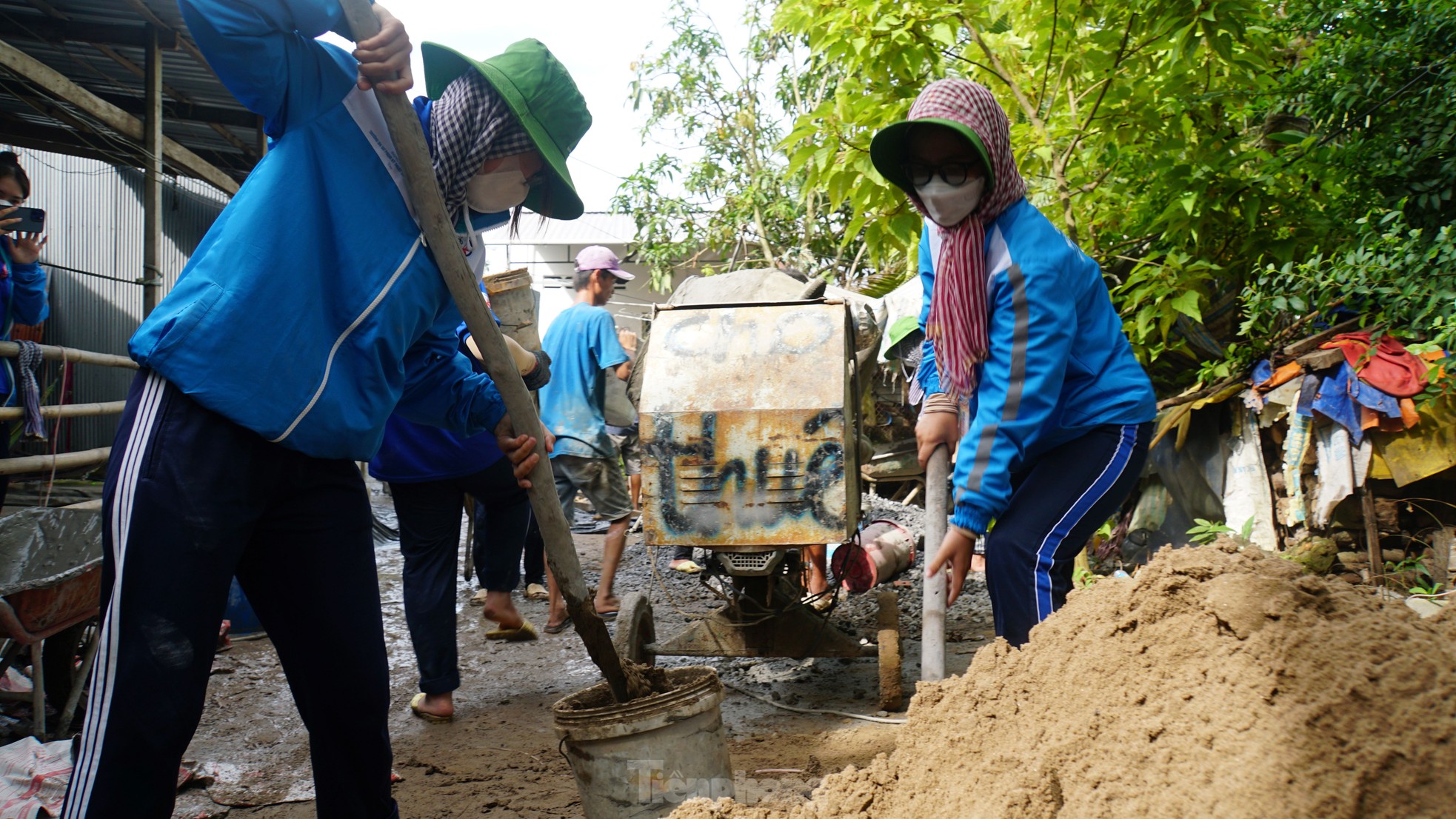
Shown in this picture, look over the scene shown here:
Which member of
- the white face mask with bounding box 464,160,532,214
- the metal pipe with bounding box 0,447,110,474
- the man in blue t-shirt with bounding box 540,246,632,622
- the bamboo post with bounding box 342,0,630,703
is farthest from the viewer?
the man in blue t-shirt with bounding box 540,246,632,622

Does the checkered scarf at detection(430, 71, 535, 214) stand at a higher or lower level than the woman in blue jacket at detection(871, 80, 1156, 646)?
higher

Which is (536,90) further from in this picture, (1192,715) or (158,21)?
(158,21)

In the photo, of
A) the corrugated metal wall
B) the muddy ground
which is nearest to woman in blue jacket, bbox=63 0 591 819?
the muddy ground

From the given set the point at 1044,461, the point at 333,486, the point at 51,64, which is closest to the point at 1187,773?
the point at 1044,461

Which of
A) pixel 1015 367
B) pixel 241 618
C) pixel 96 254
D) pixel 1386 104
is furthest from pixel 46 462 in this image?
pixel 1386 104

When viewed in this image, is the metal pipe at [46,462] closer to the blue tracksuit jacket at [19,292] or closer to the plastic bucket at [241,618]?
the blue tracksuit jacket at [19,292]

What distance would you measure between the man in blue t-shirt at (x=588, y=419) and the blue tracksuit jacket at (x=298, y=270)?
387 cm

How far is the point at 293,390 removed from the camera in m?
1.84

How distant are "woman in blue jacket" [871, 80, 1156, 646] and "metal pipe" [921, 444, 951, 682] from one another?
26 centimetres

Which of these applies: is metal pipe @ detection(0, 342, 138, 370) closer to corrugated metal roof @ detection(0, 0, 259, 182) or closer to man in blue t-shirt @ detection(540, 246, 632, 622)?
corrugated metal roof @ detection(0, 0, 259, 182)

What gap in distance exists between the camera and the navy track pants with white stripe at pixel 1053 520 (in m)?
2.56

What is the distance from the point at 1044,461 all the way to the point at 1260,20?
3.41 metres

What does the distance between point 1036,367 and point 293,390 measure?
177cm

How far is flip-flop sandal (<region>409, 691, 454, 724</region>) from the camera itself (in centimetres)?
418
